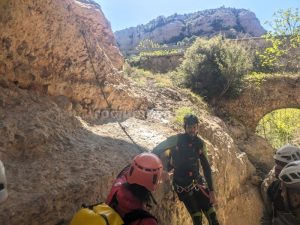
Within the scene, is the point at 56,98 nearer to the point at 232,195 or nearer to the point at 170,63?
the point at 232,195

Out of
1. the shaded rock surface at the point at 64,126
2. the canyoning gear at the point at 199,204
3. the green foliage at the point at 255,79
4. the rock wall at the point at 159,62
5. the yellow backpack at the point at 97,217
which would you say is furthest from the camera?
the rock wall at the point at 159,62

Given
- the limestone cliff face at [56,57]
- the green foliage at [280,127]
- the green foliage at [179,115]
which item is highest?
the limestone cliff face at [56,57]

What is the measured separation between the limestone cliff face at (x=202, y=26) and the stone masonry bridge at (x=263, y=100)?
41.1 metres

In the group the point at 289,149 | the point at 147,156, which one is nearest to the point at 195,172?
the point at 289,149

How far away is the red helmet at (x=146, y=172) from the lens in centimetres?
286

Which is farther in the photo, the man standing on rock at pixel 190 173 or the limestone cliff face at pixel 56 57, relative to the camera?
the limestone cliff face at pixel 56 57

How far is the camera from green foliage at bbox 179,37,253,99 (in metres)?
14.9

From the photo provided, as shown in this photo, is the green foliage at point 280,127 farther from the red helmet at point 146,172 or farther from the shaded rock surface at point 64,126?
the red helmet at point 146,172

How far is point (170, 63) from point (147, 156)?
20.2 m

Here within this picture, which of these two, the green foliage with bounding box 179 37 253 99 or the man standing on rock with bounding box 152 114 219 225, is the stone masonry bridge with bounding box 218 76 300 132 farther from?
the man standing on rock with bounding box 152 114 219 225

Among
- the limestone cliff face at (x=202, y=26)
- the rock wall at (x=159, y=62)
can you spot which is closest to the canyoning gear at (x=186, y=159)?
the rock wall at (x=159, y=62)

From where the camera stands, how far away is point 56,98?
6.13 metres

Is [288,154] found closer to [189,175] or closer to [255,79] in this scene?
[189,175]

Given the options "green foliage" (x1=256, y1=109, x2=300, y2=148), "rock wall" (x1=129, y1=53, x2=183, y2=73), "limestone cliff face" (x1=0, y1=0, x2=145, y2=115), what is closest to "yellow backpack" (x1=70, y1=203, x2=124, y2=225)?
"limestone cliff face" (x1=0, y1=0, x2=145, y2=115)
